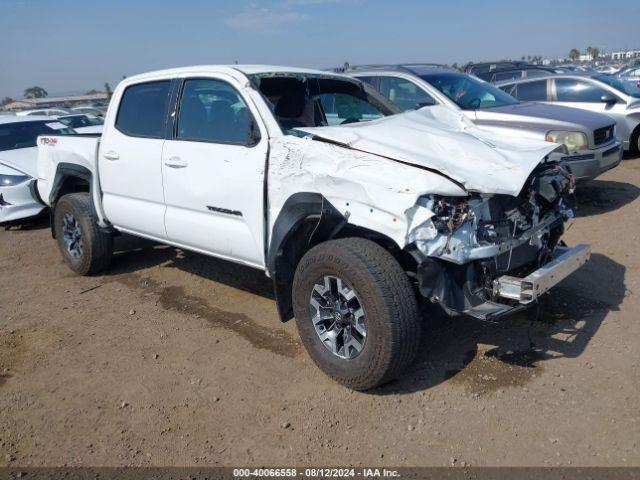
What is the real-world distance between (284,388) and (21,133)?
24.9ft

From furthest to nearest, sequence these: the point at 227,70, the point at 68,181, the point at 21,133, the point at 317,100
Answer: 1. the point at 21,133
2. the point at 68,181
3. the point at 317,100
4. the point at 227,70

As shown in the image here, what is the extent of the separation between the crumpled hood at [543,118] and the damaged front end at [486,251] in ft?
12.1

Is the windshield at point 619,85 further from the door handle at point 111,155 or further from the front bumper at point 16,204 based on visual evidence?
the front bumper at point 16,204

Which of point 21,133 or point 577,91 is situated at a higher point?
point 577,91

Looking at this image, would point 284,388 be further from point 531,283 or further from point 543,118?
point 543,118

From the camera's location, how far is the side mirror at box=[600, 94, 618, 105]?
9.63 m

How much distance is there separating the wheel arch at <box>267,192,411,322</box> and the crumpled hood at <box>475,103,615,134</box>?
430 centimetres

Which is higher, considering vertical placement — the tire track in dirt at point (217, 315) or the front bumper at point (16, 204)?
the front bumper at point (16, 204)

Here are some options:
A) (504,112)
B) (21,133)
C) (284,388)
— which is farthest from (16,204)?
(504,112)

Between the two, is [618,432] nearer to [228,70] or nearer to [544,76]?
[228,70]

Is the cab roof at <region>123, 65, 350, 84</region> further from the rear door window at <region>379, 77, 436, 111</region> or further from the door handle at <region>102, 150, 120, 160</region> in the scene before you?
the rear door window at <region>379, 77, 436, 111</region>

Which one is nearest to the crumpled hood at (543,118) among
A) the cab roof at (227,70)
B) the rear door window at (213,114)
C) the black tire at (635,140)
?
the cab roof at (227,70)

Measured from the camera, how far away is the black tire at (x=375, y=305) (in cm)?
316

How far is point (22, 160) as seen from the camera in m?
8.20
